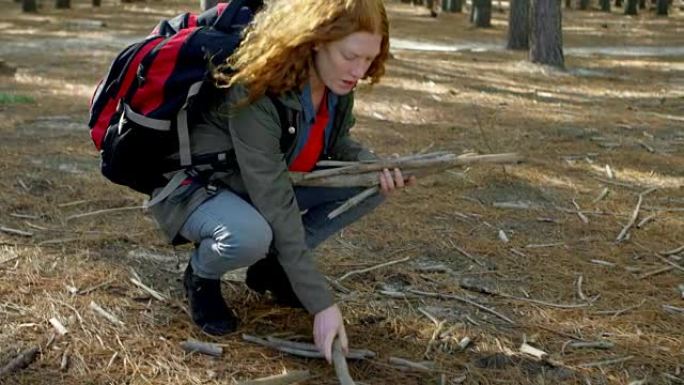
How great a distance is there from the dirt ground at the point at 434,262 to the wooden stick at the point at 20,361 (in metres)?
0.03

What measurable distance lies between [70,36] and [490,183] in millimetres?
11592

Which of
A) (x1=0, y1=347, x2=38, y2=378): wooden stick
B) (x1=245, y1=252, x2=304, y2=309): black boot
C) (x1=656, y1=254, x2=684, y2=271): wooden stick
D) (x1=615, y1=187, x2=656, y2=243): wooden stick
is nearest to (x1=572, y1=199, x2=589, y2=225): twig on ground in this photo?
(x1=615, y1=187, x2=656, y2=243): wooden stick

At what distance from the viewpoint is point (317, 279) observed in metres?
2.70

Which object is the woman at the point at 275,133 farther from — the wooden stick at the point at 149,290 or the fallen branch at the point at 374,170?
the wooden stick at the point at 149,290

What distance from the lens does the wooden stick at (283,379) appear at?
263 centimetres

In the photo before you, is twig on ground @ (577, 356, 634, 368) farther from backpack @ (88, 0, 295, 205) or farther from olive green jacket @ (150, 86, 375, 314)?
backpack @ (88, 0, 295, 205)

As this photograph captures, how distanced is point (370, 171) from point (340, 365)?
65 centimetres

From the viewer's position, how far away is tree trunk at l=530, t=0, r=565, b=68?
11.1 metres

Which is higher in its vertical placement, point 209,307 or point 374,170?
point 374,170

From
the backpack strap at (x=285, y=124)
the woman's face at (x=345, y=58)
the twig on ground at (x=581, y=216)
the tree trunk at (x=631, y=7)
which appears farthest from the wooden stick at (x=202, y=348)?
the tree trunk at (x=631, y=7)

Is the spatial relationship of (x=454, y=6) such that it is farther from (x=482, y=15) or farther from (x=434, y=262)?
(x=434, y=262)

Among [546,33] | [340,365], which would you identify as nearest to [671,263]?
[340,365]

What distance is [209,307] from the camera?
3012 mm

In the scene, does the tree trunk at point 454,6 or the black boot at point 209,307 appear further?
the tree trunk at point 454,6
